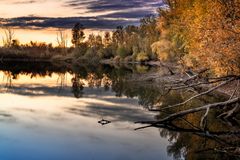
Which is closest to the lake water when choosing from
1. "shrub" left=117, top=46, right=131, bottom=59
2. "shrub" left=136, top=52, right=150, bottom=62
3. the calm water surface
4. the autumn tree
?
the calm water surface

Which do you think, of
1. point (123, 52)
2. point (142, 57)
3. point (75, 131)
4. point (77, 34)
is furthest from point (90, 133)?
point (77, 34)

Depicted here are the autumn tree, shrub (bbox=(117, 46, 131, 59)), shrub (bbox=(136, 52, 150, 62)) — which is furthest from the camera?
the autumn tree

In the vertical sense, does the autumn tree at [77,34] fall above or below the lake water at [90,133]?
below

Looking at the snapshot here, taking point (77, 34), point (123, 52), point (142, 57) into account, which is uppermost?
point (77, 34)

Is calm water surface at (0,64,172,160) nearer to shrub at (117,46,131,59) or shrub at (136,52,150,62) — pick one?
shrub at (136,52,150,62)

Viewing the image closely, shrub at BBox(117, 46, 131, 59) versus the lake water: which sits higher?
the lake water

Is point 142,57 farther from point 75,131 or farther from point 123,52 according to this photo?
point 75,131

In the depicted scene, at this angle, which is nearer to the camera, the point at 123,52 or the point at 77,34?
the point at 123,52

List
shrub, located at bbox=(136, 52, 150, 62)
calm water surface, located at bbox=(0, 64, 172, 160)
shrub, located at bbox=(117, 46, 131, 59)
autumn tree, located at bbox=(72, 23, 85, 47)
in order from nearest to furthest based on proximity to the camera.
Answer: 1. calm water surface, located at bbox=(0, 64, 172, 160)
2. shrub, located at bbox=(136, 52, 150, 62)
3. shrub, located at bbox=(117, 46, 131, 59)
4. autumn tree, located at bbox=(72, 23, 85, 47)

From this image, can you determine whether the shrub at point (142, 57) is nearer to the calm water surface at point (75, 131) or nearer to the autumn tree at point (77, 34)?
the autumn tree at point (77, 34)

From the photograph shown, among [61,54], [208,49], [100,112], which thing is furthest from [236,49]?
[61,54]

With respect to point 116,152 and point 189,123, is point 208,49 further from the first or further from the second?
point 116,152

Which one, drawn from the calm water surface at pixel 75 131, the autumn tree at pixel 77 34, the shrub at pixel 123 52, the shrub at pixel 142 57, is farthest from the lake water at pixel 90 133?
the autumn tree at pixel 77 34

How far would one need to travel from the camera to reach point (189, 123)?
22.8 metres
